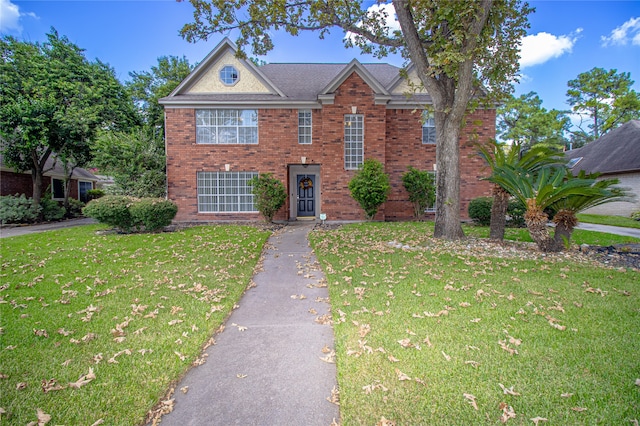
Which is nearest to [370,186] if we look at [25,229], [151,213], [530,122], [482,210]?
[482,210]

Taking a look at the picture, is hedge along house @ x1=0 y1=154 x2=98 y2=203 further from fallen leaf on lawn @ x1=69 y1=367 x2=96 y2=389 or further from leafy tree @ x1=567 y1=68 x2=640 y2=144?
leafy tree @ x1=567 y1=68 x2=640 y2=144

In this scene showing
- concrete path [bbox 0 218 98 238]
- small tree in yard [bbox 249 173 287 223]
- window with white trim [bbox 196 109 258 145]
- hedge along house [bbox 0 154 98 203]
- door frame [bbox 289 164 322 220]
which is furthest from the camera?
hedge along house [bbox 0 154 98 203]

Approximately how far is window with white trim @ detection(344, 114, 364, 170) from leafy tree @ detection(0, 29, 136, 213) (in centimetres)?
1252

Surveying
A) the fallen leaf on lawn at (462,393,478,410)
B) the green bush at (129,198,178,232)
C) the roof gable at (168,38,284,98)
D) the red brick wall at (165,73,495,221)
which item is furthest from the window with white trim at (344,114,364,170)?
the fallen leaf on lawn at (462,393,478,410)

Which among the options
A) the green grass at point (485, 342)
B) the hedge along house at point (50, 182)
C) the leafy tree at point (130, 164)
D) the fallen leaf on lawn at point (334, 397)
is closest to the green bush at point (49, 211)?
the hedge along house at point (50, 182)

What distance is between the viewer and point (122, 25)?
9.88 meters

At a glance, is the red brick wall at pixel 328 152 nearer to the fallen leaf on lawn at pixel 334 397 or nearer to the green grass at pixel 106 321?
the green grass at pixel 106 321

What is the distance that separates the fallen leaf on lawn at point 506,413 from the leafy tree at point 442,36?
7.02 m

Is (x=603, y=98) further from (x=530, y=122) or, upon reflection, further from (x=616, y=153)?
(x=616, y=153)

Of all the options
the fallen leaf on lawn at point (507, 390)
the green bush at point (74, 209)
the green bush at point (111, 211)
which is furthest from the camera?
the green bush at point (74, 209)

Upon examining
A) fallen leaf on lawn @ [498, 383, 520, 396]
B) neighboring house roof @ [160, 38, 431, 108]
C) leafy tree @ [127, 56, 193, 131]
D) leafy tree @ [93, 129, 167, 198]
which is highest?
leafy tree @ [127, 56, 193, 131]

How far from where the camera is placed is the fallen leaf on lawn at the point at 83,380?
2.62 metres

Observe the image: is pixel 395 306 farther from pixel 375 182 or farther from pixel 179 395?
pixel 375 182

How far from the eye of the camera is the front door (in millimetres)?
16328
